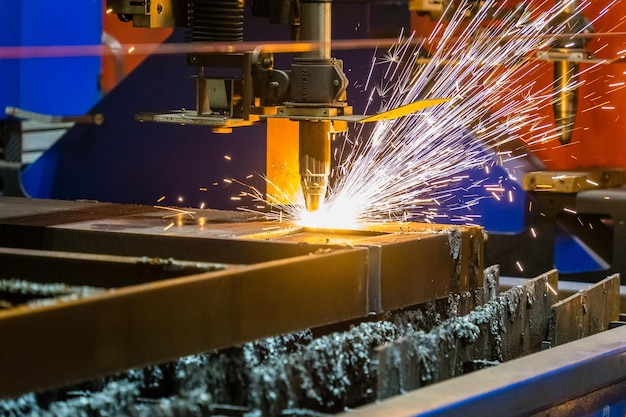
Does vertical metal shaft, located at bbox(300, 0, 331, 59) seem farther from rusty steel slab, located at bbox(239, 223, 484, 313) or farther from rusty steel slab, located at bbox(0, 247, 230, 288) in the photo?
rusty steel slab, located at bbox(0, 247, 230, 288)

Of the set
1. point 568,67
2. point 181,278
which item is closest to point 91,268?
point 181,278

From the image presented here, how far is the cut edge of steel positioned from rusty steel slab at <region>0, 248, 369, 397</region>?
0.27 meters

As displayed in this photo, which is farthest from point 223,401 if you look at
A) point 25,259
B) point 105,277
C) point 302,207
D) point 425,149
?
point 425,149

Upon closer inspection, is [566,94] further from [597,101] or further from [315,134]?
[315,134]

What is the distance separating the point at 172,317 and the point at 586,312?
1.44m

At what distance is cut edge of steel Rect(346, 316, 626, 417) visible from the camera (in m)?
1.95

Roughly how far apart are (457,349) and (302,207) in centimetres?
66

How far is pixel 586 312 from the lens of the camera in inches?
117

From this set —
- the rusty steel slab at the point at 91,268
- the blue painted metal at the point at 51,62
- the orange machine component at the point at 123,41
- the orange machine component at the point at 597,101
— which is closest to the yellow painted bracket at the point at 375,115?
the rusty steel slab at the point at 91,268

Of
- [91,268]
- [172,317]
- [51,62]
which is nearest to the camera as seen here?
[172,317]

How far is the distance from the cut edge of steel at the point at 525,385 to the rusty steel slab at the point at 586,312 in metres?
0.23

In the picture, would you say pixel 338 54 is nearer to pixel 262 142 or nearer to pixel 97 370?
pixel 262 142

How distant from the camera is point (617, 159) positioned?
4.11m

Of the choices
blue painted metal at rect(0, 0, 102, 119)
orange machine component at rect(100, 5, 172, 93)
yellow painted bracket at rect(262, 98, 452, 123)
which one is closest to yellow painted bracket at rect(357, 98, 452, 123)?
yellow painted bracket at rect(262, 98, 452, 123)
